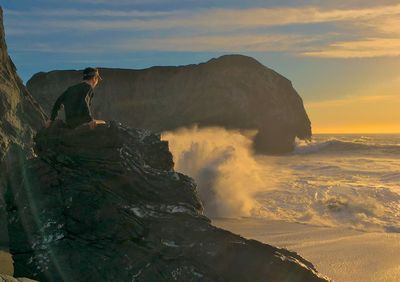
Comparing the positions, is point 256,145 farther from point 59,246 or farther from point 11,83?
point 59,246

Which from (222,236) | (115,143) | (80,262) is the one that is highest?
(115,143)

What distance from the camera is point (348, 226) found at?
10.3 m

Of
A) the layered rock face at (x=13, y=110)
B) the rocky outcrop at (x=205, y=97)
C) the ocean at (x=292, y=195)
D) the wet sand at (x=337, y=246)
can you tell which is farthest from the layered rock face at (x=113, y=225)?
the rocky outcrop at (x=205, y=97)

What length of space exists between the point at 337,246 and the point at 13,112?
5.78 m

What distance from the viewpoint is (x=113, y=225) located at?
520 cm

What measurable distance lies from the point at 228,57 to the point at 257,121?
Result: 34.2ft

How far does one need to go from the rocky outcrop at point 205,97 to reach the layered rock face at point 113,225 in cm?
4503

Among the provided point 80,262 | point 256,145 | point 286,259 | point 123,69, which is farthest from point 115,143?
point 123,69

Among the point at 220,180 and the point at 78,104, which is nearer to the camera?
the point at 78,104

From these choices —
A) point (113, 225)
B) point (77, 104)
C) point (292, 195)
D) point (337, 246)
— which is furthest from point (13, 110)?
point (292, 195)

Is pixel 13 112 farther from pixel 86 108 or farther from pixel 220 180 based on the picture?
pixel 220 180

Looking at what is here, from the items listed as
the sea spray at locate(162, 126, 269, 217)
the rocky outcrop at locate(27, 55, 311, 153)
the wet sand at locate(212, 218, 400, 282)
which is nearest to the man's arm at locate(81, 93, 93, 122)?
the wet sand at locate(212, 218, 400, 282)

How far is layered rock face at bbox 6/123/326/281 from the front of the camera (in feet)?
16.5

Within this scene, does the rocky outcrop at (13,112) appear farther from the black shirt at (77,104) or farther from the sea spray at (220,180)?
the sea spray at (220,180)
